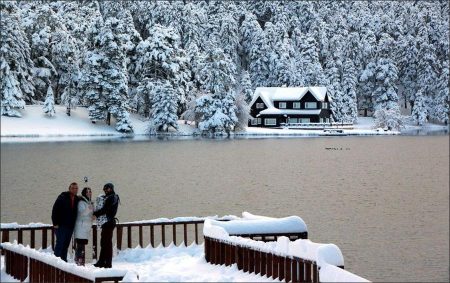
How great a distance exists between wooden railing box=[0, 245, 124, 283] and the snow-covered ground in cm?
25

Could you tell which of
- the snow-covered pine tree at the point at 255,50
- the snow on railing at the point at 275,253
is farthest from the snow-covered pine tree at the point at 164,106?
the snow on railing at the point at 275,253

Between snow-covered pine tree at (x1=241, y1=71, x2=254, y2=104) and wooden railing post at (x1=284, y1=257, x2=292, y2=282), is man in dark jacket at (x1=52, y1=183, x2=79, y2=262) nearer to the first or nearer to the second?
wooden railing post at (x1=284, y1=257, x2=292, y2=282)

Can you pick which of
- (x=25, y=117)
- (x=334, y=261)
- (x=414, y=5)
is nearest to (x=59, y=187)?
(x=334, y=261)

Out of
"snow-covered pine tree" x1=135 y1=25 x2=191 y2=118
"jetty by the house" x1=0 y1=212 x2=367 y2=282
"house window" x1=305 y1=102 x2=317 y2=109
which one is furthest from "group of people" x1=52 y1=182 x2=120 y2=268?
"house window" x1=305 y1=102 x2=317 y2=109


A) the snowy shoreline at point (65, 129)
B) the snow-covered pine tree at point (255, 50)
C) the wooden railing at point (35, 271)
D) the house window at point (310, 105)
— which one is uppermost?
the snow-covered pine tree at point (255, 50)

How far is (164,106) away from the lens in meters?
90.6

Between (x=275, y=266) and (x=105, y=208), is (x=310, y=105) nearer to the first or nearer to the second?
(x=105, y=208)

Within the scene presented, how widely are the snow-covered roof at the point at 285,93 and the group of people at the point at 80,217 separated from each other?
101811 mm

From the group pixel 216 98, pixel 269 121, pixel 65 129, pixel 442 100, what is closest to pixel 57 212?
pixel 65 129

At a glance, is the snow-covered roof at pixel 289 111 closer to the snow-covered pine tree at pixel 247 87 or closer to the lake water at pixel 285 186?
the snow-covered pine tree at pixel 247 87

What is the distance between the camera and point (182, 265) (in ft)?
47.1

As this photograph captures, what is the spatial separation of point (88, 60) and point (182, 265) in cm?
7809

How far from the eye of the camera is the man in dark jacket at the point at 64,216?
13766mm

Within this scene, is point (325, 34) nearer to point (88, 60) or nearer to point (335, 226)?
point (88, 60)
